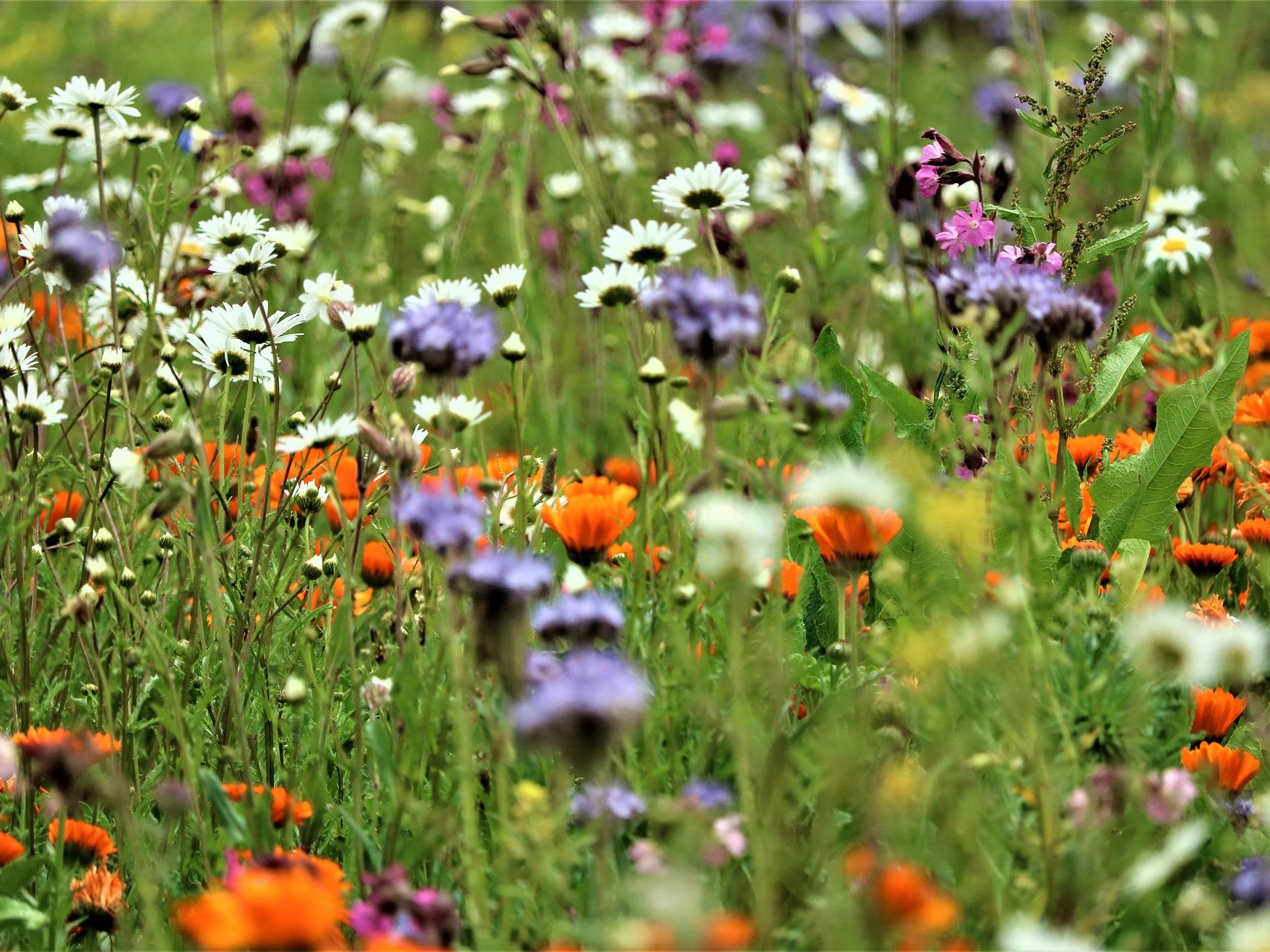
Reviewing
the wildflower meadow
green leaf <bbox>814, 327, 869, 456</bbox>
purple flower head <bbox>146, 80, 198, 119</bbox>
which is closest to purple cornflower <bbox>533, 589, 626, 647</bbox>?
the wildflower meadow

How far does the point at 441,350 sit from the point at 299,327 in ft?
5.97

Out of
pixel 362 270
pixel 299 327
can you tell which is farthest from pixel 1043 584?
pixel 362 270

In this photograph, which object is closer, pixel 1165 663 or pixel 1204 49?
pixel 1165 663

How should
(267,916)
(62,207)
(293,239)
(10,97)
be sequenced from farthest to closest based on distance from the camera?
(293,239)
(10,97)
(62,207)
(267,916)

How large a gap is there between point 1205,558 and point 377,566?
0.97m

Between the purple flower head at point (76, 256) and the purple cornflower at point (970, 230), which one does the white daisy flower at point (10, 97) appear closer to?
the purple flower head at point (76, 256)

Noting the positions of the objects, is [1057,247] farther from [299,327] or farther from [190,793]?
[299,327]

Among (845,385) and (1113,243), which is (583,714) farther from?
(1113,243)

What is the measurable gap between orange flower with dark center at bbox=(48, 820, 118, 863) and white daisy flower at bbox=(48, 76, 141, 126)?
0.95 meters

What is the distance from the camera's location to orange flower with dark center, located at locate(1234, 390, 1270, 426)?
1.65 m

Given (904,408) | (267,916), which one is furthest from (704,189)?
(267,916)

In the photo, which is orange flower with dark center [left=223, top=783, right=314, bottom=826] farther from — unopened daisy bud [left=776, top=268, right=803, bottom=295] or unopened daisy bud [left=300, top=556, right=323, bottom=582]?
unopened daisy bud [left=776, top=268, right=803, bottom=295]

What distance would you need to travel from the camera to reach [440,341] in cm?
104

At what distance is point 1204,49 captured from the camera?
435cm
